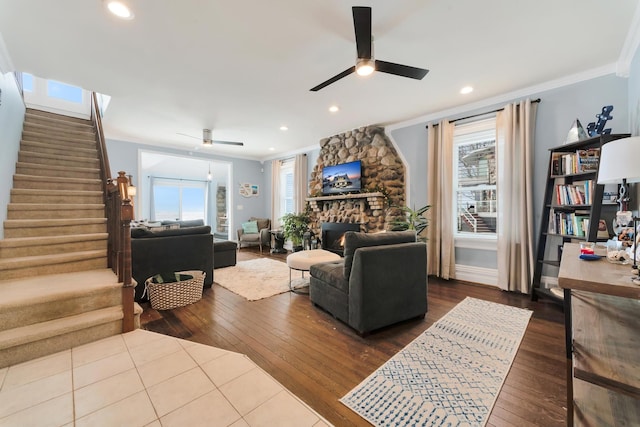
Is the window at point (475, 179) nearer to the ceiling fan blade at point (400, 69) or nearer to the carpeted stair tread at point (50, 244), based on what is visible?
the ceiling fan blade at point (400, 69)

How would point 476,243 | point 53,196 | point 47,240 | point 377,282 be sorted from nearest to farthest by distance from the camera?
point 377,282, point 47,240, point 53,196, point 476,243

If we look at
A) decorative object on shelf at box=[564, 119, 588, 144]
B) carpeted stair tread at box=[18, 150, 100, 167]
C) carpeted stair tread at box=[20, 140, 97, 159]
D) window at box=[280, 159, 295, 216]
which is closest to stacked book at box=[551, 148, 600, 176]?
decorative object on shelf at box=[564, 119, 588, 144]

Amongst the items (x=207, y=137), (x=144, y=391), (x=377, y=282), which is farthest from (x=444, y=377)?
(x=207, y=137)

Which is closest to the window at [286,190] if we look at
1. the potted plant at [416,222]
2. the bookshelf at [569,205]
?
the potted plant at [416,222]

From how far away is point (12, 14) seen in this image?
204cm

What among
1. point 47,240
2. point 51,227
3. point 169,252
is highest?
point 51,227

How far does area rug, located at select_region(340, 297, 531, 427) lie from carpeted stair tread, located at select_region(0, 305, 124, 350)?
6.25 feet

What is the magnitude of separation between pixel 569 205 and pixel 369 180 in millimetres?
2832

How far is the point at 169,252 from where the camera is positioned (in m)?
3.28

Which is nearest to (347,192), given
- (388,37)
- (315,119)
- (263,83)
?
(315,119)

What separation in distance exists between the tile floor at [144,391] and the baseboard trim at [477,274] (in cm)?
337

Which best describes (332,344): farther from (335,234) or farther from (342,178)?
(342,178)

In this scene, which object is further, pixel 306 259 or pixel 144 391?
pixel 306 259

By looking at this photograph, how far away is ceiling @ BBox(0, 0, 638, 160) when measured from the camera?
1.97m
